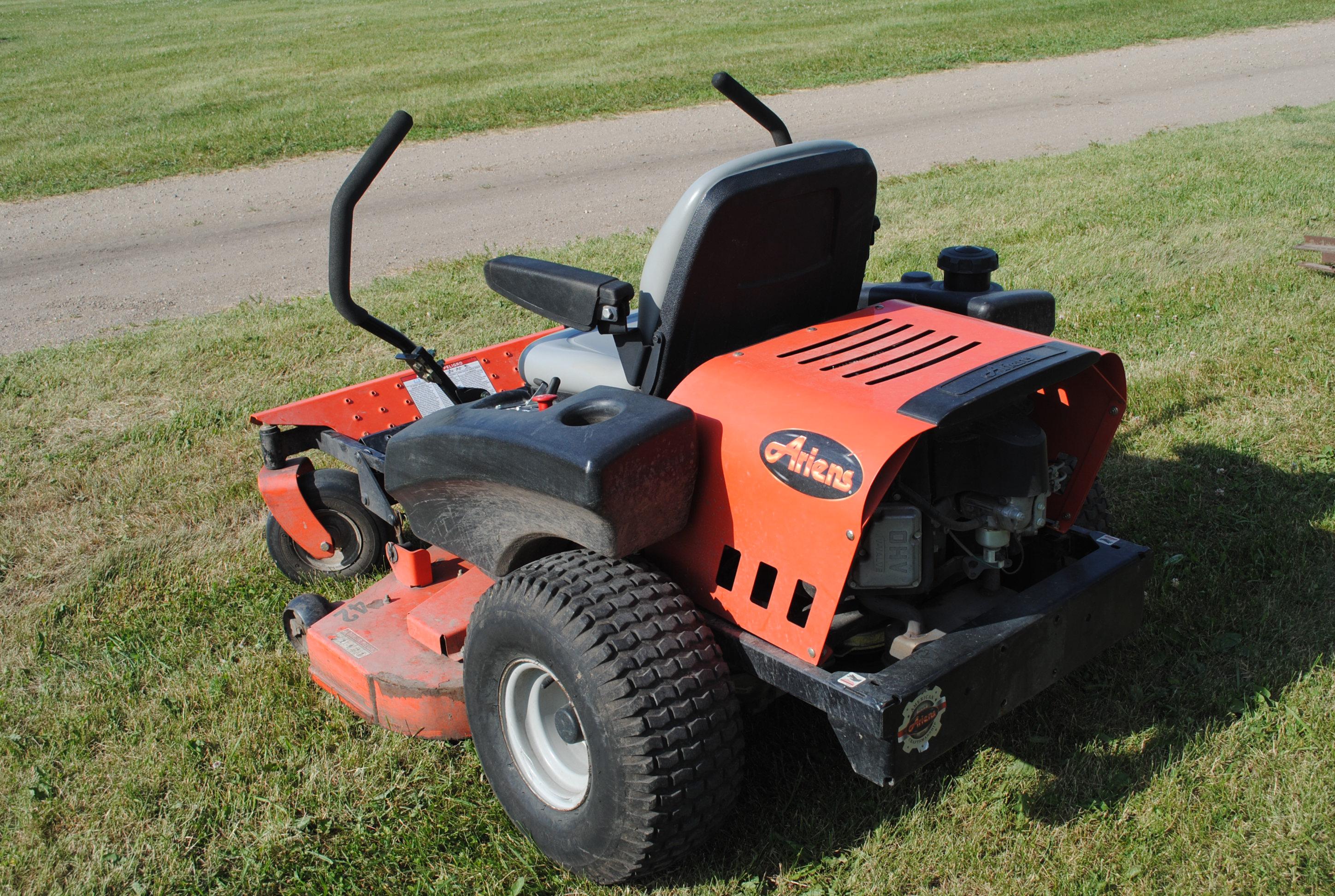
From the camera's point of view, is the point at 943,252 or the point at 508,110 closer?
the point at 943,252

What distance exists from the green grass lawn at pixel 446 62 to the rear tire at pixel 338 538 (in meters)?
8.31

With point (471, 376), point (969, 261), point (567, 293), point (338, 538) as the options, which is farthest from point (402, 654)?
point (969, 261)

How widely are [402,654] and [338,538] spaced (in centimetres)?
102

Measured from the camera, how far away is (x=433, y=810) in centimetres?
306

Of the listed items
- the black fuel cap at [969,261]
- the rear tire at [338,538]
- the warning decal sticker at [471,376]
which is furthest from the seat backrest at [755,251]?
the rear tire at [338,538]

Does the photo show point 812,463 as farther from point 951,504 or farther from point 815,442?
point 951,504

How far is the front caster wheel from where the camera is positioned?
2.51 m

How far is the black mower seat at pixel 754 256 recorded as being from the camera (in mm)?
2826

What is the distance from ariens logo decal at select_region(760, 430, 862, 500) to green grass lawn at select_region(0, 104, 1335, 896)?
1.00 meters

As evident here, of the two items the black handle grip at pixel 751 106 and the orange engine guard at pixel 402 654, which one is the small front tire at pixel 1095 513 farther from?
the orange engine guard at pixel 402 654

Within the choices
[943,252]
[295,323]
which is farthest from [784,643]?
[295,323]

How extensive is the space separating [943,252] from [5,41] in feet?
78.9

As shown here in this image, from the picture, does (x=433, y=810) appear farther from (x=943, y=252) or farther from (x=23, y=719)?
Answer: (x=943, y=252)

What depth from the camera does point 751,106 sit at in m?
3.38
